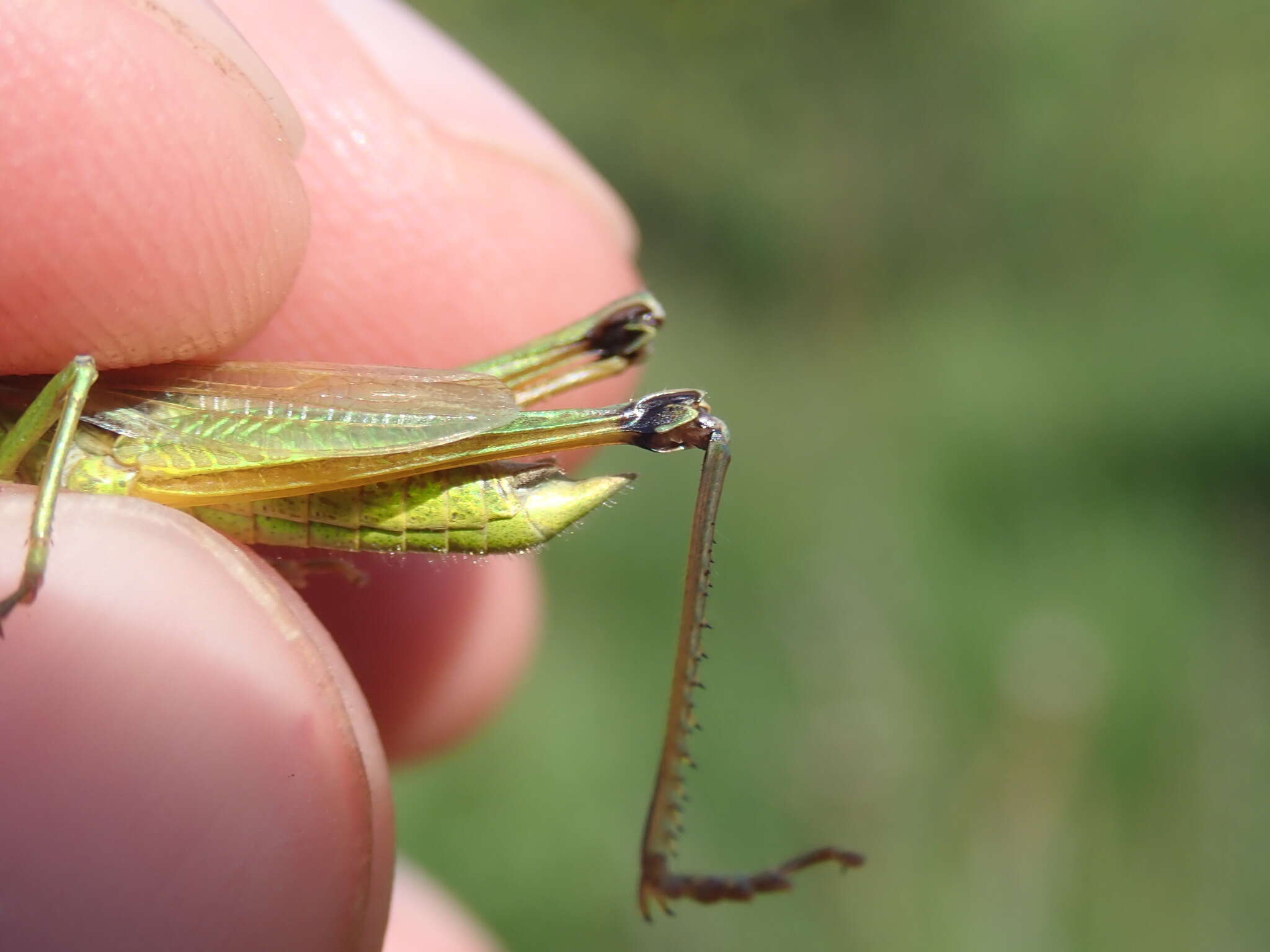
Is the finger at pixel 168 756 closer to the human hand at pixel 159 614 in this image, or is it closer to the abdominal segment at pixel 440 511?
the human hand at pixel 159 614

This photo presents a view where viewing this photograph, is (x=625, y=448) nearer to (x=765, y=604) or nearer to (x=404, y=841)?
(x=765, y=604)

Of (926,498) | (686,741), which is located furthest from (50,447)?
(926,498)

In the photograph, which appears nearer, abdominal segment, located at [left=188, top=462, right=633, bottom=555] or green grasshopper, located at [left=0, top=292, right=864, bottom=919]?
green grasshopper, located at [left=0, top=292, right=864, bottom=919]

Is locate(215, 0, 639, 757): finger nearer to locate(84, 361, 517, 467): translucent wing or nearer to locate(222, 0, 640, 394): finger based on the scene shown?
locate(222, 0, 640, 394): finger

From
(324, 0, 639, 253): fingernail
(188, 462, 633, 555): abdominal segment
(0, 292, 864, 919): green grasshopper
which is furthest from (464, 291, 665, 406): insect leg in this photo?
(324, 0, 639, 253): fingernail

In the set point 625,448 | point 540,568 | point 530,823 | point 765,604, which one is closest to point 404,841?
point 530,823

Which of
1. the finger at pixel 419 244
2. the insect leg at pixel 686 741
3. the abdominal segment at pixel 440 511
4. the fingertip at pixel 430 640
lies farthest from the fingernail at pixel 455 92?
the insect leg at pixel 686 741
